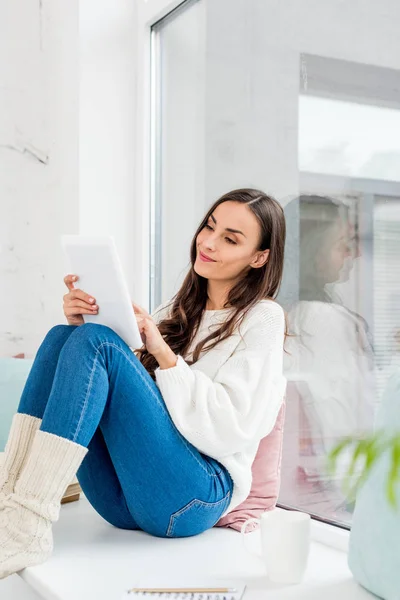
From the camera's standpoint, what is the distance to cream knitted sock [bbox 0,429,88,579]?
1.25 meters

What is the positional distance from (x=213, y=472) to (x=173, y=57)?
1615mm

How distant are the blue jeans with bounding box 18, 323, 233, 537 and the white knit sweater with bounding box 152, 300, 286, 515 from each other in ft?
0.10

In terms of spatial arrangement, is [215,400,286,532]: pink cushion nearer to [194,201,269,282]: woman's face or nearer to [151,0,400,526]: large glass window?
[151,0,400,526]: large glass window

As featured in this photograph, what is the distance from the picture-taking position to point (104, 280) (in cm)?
138

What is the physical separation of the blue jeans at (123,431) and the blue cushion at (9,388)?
1.43ft

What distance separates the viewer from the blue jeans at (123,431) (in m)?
1.30

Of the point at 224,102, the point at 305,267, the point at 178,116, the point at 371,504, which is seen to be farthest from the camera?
the point at 178,116

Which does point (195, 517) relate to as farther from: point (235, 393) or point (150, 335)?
point (150, 335)

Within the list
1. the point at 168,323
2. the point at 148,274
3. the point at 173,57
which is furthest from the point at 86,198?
the point at 168,323

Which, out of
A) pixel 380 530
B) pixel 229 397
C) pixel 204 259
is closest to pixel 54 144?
pixel 204 259

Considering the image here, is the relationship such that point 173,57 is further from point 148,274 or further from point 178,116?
point 148,274

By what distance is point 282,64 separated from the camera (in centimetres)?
181

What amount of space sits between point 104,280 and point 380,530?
69 centimetres

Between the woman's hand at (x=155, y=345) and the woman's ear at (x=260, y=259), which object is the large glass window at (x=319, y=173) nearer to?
the woman's ear at (x=260, y=259)
